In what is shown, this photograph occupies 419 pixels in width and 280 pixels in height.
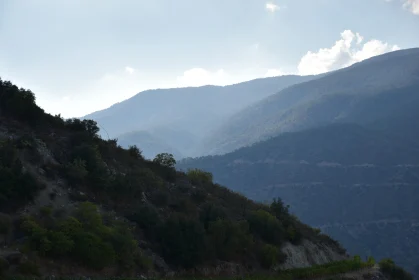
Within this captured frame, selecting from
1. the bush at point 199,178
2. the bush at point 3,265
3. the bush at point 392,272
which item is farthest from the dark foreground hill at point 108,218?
the bush at point 199,178

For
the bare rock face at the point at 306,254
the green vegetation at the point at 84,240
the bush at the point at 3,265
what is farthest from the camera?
the bare rock face at the point at 306,254

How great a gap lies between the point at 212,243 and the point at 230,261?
163 centimetres

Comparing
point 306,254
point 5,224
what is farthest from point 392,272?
point 5,224

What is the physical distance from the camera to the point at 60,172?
24.6 metres

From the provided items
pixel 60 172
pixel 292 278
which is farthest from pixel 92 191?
pixel 292 278

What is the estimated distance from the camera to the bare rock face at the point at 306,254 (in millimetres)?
32719

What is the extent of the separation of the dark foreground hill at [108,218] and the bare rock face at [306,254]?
0.44ft

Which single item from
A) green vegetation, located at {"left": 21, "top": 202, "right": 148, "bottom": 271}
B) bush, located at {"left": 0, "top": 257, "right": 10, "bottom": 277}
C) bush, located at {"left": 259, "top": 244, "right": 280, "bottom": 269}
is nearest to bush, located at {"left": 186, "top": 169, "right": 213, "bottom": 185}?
bush, located at {"left": 259, "top": 244, "right": 280, "bottom": 269}

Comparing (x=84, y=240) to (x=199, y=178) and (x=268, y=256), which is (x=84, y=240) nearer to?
(x=268, y=256)

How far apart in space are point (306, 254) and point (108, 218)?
18187 mm

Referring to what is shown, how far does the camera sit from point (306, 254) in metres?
35.5

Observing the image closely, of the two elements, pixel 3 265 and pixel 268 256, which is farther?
pixel 268 256

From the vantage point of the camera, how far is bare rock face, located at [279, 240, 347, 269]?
32.7m

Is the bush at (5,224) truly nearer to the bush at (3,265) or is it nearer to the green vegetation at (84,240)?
the green vegetation at (84,240)
